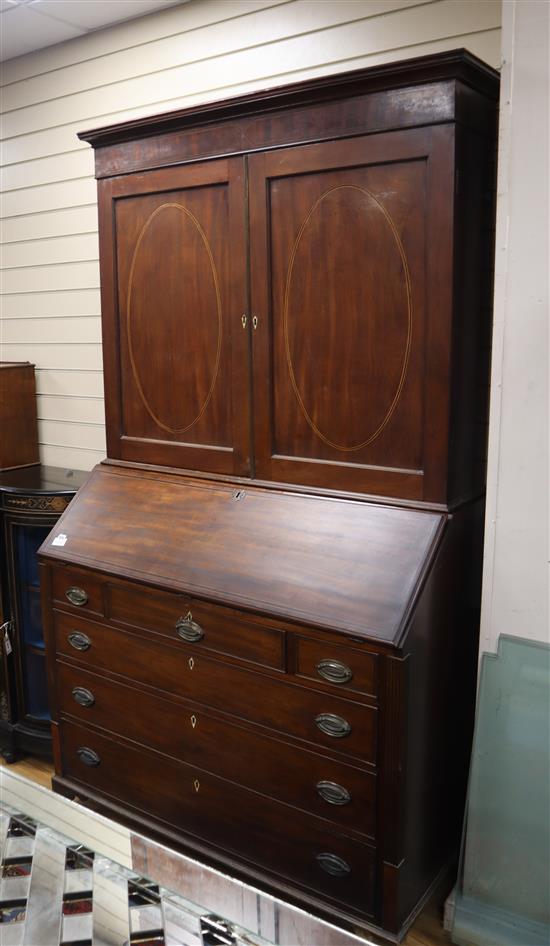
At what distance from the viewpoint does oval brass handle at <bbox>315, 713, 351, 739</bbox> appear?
2215 mm

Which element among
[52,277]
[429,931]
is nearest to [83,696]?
[429,931]

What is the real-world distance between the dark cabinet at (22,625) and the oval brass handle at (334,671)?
1.43m

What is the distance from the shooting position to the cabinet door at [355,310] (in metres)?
2.17

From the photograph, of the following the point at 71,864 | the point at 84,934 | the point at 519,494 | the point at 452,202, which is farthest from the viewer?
the point at 519,494

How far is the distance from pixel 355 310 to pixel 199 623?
1.03 m

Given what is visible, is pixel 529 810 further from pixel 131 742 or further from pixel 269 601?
pixel 131 742

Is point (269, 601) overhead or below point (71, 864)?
overhead

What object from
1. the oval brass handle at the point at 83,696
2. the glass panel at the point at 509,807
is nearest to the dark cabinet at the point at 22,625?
the oval brass handle at the point at 83,696

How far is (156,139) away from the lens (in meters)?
2.66

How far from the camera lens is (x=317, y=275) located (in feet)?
7.78

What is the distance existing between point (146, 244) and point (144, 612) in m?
1.22

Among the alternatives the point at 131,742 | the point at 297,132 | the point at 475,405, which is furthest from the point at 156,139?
the point at 131,742

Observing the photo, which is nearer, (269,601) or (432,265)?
(432,265)

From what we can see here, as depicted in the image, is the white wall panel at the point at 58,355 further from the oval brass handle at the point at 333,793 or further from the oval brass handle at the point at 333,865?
the oval brass handle at the point at 333,865
